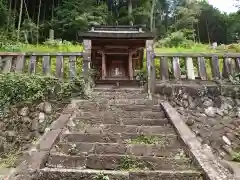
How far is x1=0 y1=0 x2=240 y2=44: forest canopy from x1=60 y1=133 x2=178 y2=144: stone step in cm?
1383

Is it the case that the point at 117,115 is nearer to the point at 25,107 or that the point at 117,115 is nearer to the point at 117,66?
the point at 25,107

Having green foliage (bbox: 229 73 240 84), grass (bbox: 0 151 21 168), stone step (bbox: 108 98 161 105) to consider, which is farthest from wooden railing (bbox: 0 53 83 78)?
green foliage (bbox: 229 73 240 84)

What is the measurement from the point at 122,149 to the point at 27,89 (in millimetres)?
3225

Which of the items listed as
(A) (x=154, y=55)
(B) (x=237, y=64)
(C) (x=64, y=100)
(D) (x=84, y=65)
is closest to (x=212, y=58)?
(B) (x=237, y=64)

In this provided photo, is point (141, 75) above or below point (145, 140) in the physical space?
above

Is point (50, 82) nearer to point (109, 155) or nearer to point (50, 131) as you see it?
point (50, 131)

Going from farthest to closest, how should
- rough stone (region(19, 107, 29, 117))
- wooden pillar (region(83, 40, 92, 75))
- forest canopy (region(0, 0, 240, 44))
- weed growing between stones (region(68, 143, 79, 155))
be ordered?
forest canopy (region(0, 0, 240, 44)), wooden pillar (region(83, 40, 92, 75)), rough stone (region(19, 107, 29, 117)), weed growing between stones (region(68, 143, 79, 155))

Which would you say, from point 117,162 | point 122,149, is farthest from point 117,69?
point 117,162

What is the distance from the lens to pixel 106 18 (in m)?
23.9

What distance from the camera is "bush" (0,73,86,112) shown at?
247 inches

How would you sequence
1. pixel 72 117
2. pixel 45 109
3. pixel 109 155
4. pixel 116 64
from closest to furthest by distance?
pixel 109 155
pixel 72 117
pixel 45 109
pixel 116 64

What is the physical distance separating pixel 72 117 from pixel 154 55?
3.49 m

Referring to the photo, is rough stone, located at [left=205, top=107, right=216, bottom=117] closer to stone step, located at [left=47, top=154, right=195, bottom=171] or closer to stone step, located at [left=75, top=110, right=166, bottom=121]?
stone step, located at [left=75, top=110, right=166, bottom=121]

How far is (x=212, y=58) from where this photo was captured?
7809 millimetres
